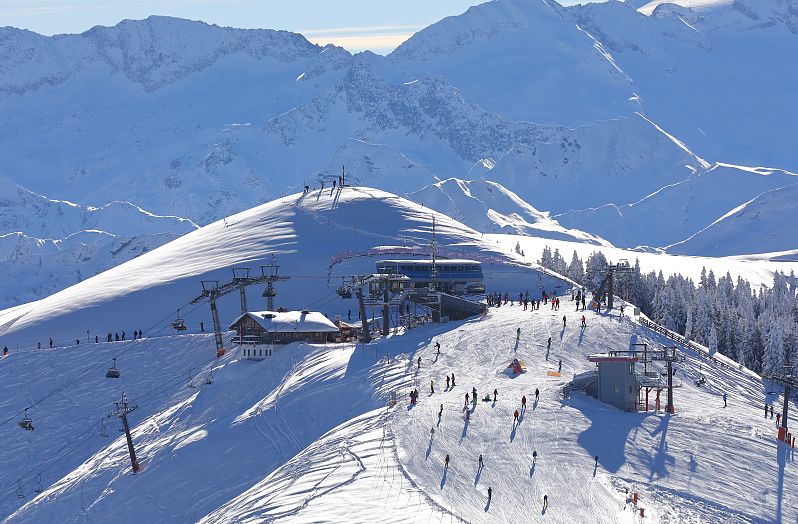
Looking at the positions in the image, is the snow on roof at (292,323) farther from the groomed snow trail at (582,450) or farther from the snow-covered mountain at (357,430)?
the groomed snow trail at (582,450)

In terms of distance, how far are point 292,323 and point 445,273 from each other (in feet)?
87.4

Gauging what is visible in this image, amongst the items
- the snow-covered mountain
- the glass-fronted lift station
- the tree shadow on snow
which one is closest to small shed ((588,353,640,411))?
the tree shadow on snow

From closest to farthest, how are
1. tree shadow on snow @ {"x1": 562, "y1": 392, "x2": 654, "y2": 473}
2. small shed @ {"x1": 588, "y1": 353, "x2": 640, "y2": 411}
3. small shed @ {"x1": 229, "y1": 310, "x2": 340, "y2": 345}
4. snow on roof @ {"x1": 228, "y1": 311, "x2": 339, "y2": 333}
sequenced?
tree shadow on snow @ {"x1": 562, "y1": 392, "x2": 654, "y2": 473} < small shed @ {"x1": 588, "y1": 353, "x2": 640, "y2": 411} < small shed @ {"x1": 229, "y1": 310, "x2": 340, "y2": 345} < snow on roof @ {"x1": 228, "y1": 311, "x2": 339, "y2": 333}

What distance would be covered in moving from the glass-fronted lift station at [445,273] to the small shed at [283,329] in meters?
18.4

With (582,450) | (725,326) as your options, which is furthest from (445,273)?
(582,450)

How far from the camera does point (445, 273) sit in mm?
142625

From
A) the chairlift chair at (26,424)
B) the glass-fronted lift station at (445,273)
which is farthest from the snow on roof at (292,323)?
the chairlift chair at (26,424)

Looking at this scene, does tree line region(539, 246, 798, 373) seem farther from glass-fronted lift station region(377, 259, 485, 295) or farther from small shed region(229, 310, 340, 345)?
small shed region(229, 310, 340, 345)

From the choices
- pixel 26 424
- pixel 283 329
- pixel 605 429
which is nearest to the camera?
pixel 605 429

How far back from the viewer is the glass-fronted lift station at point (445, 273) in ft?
458

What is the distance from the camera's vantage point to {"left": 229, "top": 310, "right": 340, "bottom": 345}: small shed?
119312mm

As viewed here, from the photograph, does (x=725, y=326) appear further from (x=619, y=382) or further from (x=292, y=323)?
(x=619, y=382)

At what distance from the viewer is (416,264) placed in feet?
463

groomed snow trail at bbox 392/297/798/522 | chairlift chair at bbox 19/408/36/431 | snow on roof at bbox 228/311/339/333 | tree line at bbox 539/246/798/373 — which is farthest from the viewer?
tree line at bbox 539/246/798/373
